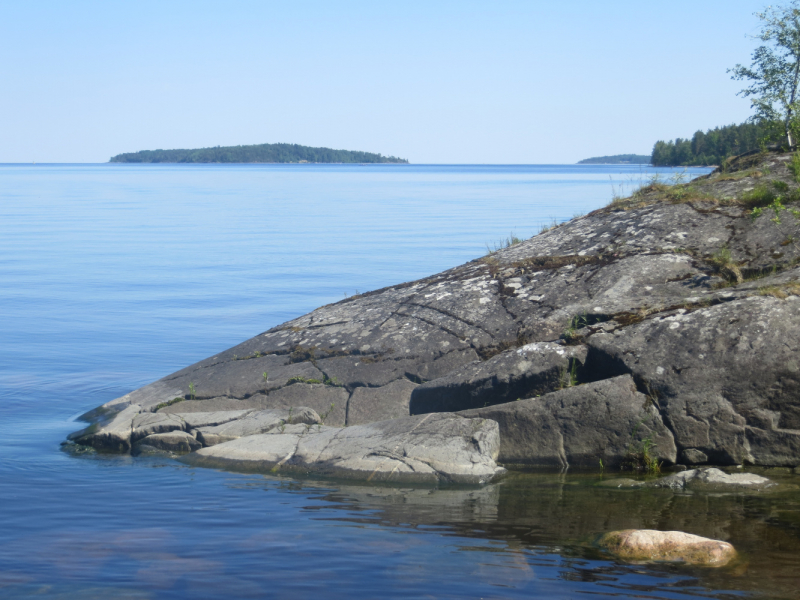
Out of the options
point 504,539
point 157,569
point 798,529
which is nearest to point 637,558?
point 504,539

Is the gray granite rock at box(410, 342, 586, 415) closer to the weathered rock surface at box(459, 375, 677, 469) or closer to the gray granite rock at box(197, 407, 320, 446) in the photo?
the weathered rock surface at box(459, 375, 677, 469)

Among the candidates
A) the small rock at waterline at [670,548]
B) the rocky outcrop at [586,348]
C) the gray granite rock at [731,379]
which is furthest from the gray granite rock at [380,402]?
the small rock at waterline at [670,548]

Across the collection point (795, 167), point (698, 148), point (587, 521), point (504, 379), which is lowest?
point (587, 521)

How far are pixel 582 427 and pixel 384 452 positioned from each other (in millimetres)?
2185

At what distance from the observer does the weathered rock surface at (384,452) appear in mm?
7234

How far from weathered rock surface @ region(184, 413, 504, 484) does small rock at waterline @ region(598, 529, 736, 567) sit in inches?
77.5

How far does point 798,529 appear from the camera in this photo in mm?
5746

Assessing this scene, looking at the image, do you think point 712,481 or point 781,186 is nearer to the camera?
point 712,481

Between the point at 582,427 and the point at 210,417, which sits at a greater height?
the point at 582,427

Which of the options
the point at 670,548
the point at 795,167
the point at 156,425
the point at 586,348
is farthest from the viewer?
the point at 795,167

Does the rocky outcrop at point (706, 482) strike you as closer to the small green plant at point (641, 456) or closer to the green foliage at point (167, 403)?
the small green plant at point (641, 456)

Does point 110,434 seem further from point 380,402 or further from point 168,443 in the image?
point 380,402

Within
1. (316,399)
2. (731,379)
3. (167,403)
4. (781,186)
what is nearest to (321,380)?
(316,399)

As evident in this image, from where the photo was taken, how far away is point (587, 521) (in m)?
6.14
